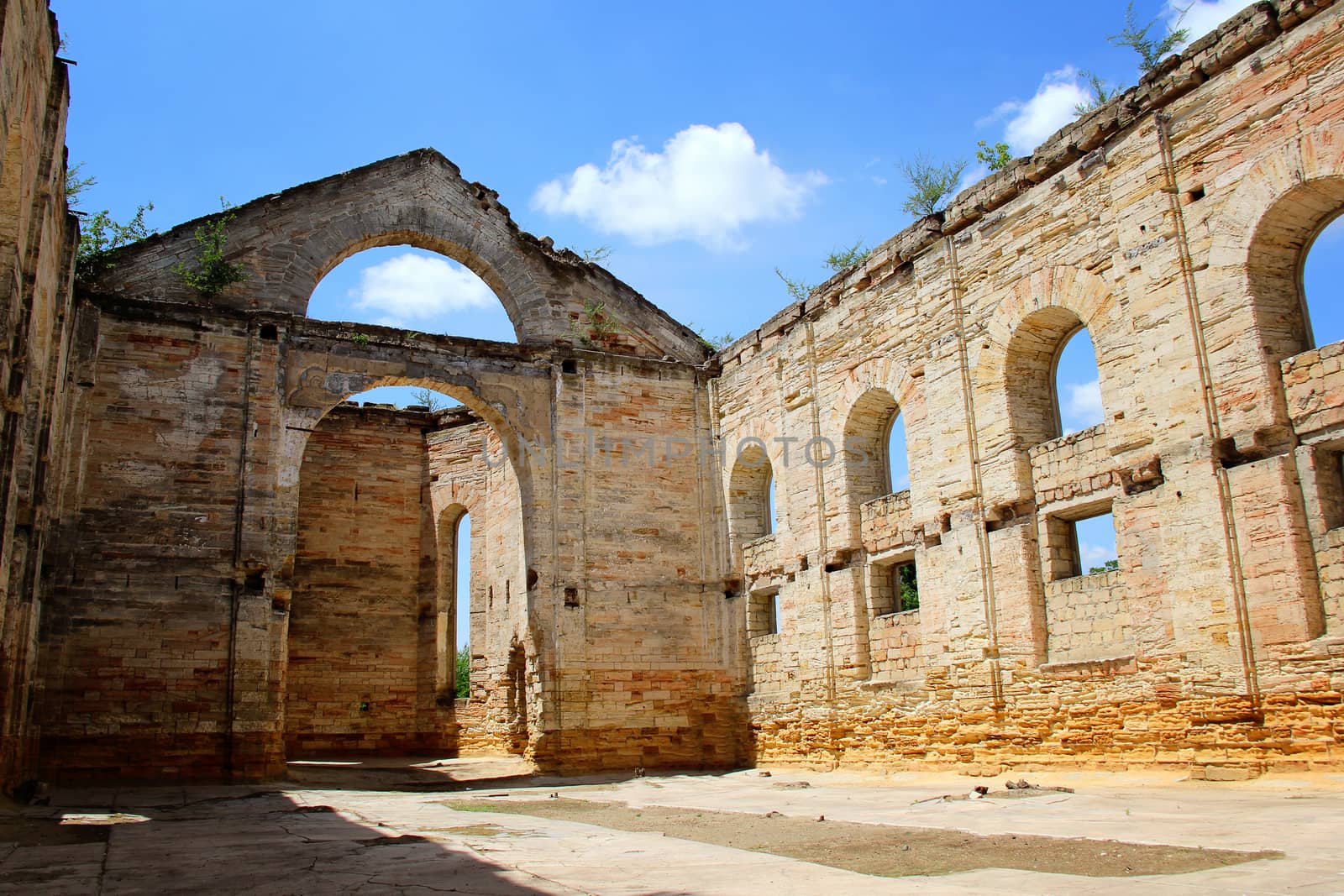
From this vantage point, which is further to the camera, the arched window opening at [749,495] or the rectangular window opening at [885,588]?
the arched window opening at [749,495]

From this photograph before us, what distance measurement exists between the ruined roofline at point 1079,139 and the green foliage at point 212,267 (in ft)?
25.2

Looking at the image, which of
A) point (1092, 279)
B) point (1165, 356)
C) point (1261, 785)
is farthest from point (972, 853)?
point (1092, 279)

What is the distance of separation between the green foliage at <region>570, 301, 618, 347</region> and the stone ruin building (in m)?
0.10

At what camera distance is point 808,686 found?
14.1 m

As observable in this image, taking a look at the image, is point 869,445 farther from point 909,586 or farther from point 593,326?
point 909,586

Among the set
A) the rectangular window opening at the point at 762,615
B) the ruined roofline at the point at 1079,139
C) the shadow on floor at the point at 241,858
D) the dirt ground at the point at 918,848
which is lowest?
the dirt ground at the point at 918,848

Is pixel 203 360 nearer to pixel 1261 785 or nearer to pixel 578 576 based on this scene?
pixel 578 576

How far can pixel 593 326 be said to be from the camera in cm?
1698

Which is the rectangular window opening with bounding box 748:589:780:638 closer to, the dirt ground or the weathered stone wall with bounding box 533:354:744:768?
the weathered stone wall with bounding box 533:354:744:768

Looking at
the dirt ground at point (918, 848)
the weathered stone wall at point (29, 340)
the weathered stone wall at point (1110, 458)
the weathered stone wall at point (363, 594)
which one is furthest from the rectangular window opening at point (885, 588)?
the weathered stone wall at point (363, 594)

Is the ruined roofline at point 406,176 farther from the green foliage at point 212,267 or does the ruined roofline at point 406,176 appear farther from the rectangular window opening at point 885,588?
the rectangular window opening at point 885,588

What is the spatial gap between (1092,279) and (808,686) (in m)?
6.30

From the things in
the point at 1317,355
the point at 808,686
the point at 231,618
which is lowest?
the point at 808,686

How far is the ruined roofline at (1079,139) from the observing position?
9.32 meters
